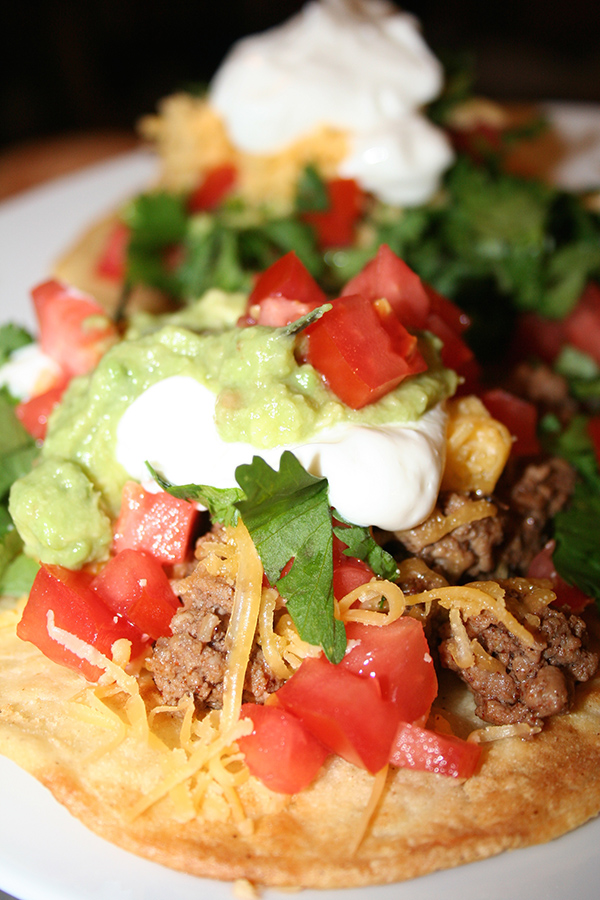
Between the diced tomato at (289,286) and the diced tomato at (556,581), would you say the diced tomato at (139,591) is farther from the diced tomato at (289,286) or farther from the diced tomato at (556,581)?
the diced tomato at (556,581)

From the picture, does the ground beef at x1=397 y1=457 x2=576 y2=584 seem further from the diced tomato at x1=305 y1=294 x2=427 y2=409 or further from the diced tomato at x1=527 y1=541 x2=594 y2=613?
the diced tomato at x1=305 y1=294 x2=427 y2=409

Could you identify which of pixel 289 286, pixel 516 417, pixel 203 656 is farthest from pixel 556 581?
pixel 289 286

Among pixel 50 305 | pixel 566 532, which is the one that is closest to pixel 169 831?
pixel 566 532

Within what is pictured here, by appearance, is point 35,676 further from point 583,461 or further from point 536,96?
point 536,96

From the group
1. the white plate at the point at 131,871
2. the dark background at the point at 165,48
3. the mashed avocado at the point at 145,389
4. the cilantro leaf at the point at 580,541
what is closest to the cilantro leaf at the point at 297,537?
the mashed avocado at the point at 145,389

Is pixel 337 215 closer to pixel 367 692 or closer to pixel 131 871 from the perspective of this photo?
pixel 367 692

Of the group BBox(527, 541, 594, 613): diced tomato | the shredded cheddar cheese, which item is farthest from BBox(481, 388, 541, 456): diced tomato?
the shredded cheddar cheese
